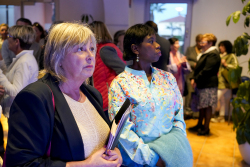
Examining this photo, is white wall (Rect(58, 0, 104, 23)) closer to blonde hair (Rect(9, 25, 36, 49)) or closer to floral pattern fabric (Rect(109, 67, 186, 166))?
blonde hair (Rect(9, 25, 36, 49))

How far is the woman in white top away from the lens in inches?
91.0

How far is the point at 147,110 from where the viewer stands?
1.57m

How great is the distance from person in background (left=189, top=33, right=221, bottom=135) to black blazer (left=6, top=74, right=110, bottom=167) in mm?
3798

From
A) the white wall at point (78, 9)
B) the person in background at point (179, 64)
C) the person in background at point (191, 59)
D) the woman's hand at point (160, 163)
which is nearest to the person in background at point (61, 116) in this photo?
the woman's hand at point (160, 163)

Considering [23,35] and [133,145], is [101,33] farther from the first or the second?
[133,145]

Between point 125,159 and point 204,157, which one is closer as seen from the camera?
point 125,159

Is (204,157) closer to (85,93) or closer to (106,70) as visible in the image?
(106,70)

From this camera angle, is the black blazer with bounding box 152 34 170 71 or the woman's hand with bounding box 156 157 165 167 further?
the black blazer with bounding box 152 34 170 71

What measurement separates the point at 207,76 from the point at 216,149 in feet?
4.03

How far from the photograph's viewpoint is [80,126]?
107 centimetres

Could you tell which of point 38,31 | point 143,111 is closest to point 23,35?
point 143,111

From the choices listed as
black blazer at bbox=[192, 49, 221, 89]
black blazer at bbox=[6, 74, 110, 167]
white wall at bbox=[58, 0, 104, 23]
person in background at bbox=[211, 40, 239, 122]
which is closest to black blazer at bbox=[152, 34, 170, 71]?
black blazer at bbox=[6, 74, 110, 167]

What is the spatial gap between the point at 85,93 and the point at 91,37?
0.89ft

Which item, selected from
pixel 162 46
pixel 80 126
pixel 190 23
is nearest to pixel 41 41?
pixel 162 46
